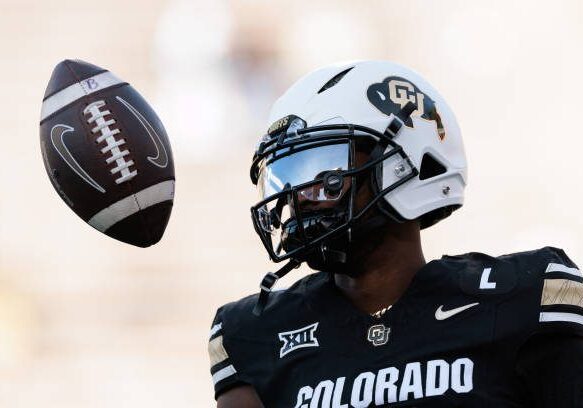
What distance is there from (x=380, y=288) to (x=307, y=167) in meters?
0.25

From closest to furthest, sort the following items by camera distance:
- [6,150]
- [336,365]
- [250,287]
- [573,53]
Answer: [336,365]
[250,287]
[6,150]
[573,53]

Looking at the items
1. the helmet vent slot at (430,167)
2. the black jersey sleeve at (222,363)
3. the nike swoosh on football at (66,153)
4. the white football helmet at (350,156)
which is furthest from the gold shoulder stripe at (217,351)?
the helmet vent slot at (430,167)

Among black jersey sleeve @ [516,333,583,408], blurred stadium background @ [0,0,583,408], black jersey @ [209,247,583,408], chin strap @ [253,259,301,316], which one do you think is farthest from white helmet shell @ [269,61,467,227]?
blurred stadium background @ [0,0,583,408]

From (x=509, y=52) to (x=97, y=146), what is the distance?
533 cm

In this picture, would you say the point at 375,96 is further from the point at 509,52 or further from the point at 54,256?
the point at 509,52

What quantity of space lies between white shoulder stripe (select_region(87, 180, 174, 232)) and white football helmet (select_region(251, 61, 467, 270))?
20 centimetres

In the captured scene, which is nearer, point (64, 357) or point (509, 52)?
point (64, 357)

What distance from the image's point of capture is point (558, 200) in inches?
255

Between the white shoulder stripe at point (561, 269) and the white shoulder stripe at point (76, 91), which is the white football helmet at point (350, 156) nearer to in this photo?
the white shoulder stripe at point (561, 269)

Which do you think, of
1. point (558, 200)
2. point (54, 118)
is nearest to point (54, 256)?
point (558, 200)

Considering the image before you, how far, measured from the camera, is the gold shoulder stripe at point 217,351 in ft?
7.20

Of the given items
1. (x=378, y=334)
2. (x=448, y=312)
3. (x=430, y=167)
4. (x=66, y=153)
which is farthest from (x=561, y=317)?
(x=66, y=153)

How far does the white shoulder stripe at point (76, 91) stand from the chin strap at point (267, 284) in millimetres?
536

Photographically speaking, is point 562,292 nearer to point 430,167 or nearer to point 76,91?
point 430,167
